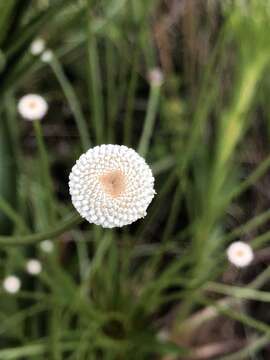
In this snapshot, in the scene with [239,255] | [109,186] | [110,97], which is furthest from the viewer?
[110,97]

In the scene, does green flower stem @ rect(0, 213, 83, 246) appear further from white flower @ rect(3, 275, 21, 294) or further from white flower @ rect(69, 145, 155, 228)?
white flower @ rect(3, 275, 21, 294)

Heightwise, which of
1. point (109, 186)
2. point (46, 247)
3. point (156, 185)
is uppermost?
point (156, 185)

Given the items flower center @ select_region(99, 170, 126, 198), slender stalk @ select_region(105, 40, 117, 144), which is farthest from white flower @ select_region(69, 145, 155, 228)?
slender stalk @ select_region(105, 40, 117, 144)

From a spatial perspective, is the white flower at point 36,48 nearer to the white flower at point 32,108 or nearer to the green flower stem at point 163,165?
the white flower at point 32,108

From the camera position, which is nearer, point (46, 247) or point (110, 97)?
point (46, 247)

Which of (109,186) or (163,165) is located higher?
(163,165)

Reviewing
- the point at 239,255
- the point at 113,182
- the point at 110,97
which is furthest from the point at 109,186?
the point at 110,97

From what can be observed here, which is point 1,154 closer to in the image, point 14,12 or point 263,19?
point 14,12

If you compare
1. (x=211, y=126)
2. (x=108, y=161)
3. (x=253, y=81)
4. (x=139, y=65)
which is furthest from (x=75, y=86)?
(x=108, y=161)

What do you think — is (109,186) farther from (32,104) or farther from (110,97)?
(110,97)
